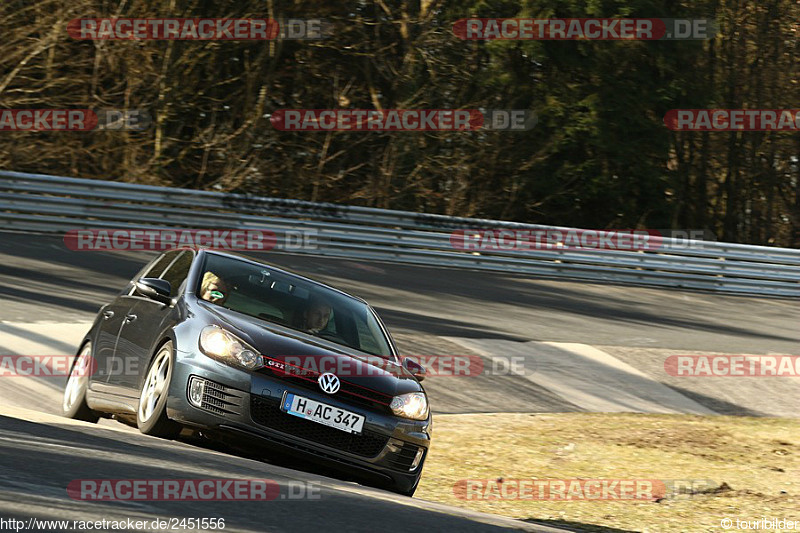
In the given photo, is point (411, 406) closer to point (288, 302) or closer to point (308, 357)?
point (308, 357)

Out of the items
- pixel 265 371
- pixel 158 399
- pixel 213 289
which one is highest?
pixel 213 289

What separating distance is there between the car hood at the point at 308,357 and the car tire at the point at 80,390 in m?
1.74

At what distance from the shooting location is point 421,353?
44.7 feet

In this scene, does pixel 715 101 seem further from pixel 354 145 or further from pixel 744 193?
pixel 354 145

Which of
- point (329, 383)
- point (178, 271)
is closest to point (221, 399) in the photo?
point (329, 383)

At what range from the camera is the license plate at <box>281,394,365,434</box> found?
6738 mm

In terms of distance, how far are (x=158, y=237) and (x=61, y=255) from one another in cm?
249

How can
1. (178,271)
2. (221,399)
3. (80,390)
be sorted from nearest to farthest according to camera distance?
(221,399) → (178,271) → (80,390)

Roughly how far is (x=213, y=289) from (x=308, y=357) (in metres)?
1.09

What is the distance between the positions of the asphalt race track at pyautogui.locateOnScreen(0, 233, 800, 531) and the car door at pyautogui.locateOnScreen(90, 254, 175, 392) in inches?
18.0

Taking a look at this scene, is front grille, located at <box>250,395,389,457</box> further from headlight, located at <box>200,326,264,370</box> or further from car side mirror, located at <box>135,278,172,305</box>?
car side mirror, located at <box>135,278,172,305</box>

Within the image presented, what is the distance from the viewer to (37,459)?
557 cm

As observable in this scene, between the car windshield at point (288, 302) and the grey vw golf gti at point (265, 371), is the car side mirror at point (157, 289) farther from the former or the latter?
the car windshield at point (288, 302)

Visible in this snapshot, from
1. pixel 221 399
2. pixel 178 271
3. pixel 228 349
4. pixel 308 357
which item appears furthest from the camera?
pixel 178 271
